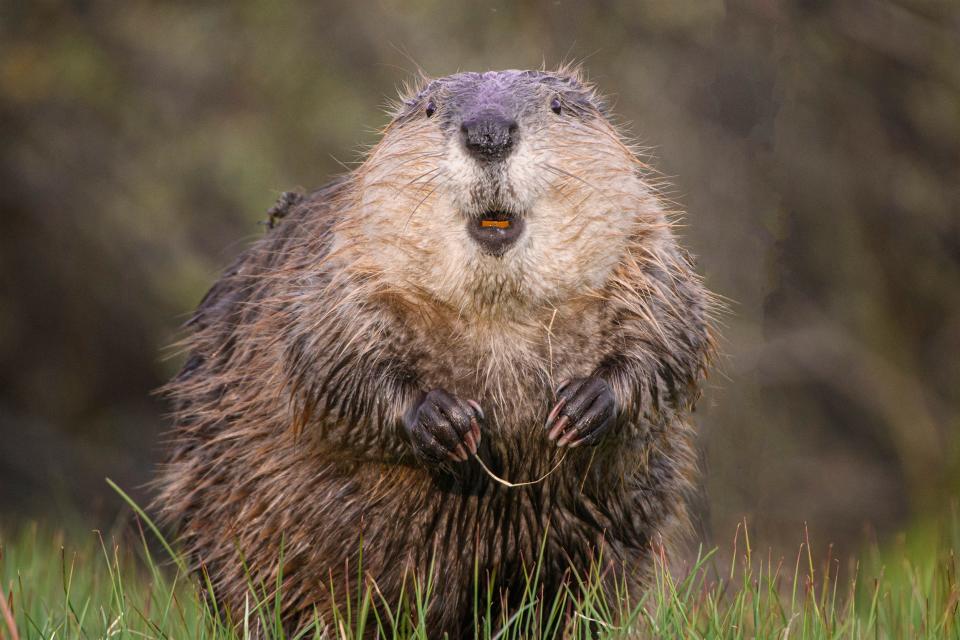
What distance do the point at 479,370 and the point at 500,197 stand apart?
377mm

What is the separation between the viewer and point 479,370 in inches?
95.5

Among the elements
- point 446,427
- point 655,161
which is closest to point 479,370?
point 446,427

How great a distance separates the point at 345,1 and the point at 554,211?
3.59 meters

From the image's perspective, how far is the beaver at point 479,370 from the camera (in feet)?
7.51

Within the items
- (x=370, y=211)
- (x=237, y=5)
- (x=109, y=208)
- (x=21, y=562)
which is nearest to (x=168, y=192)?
(x=109, y=208)

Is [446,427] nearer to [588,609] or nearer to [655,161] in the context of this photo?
[588,609]

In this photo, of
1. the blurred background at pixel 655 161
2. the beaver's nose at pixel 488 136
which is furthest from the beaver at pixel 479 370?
the blurred background at pixel 655 161

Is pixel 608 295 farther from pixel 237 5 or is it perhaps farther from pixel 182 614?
pixel 237 5

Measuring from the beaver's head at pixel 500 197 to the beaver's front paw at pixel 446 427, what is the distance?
19cm

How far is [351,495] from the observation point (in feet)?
8.40

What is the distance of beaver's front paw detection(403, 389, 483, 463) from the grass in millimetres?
239

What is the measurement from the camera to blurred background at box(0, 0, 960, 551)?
5133mm

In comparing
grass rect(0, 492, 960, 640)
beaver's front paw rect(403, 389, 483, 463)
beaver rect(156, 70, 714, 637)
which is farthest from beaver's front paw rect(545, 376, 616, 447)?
grass rect(0, 492, 960, 640)

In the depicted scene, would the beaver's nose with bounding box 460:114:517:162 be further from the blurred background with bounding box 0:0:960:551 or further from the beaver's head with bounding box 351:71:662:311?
the blurred background with bounding box 0:0:960:551
